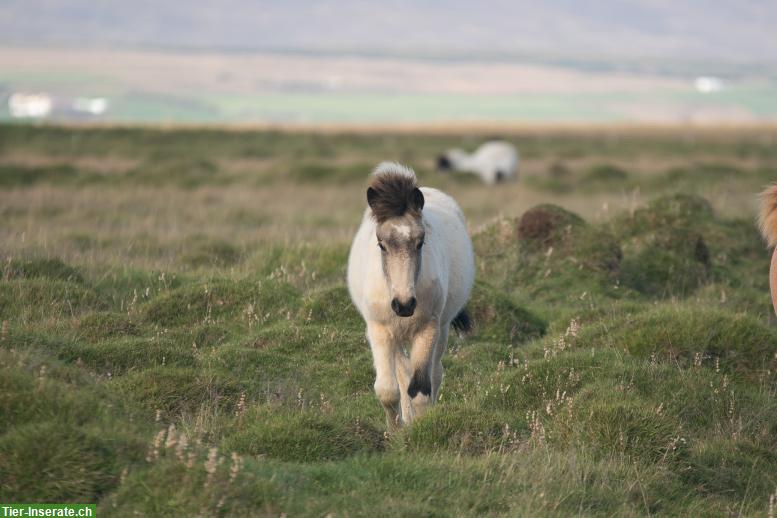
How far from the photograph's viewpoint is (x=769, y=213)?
8.67 metres

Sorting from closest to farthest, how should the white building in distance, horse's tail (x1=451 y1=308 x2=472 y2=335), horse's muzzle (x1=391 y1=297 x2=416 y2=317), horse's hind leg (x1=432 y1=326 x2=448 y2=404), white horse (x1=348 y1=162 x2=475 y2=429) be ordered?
horse's muzzle (x1=391 y1=297 x2=416 y2=317) < white horse (x1=348 y1=162 x2=475 y2=429) < horse's hind leg (x1=432 y1=326 x2=448 y2=404) < horse's tail (x1=451 y1=308 x2=472 y2=335) < the white building in distance

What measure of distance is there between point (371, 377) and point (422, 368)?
4.18 feet

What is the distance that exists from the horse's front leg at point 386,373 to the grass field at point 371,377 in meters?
0.31

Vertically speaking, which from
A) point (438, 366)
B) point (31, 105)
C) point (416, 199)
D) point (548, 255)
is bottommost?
point (438, 366)

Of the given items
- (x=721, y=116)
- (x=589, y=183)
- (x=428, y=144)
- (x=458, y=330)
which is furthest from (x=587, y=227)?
(x=721, y=116)

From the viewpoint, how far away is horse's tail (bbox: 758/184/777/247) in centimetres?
862

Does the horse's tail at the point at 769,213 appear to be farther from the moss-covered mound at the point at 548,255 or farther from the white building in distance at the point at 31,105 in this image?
the white building in distance at the point at 31,105

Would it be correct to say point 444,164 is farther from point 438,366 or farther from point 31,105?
point 31,105

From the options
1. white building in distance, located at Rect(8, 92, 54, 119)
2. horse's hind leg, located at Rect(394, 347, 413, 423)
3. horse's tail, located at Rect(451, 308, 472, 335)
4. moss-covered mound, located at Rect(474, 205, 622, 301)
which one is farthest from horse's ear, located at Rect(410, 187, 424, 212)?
white building in distance, located at Rect(8, 92, 54, 119)

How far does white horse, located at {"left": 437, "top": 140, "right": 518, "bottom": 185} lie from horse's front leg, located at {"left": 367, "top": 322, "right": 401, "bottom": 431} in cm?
2526

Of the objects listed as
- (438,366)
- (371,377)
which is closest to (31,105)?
(371,377)

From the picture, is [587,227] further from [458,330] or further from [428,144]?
[428,144]

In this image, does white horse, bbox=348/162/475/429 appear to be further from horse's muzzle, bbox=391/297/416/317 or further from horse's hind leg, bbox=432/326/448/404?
horse's hind leg, bbox=432/326/448/404

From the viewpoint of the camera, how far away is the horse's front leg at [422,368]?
26.1 ft
